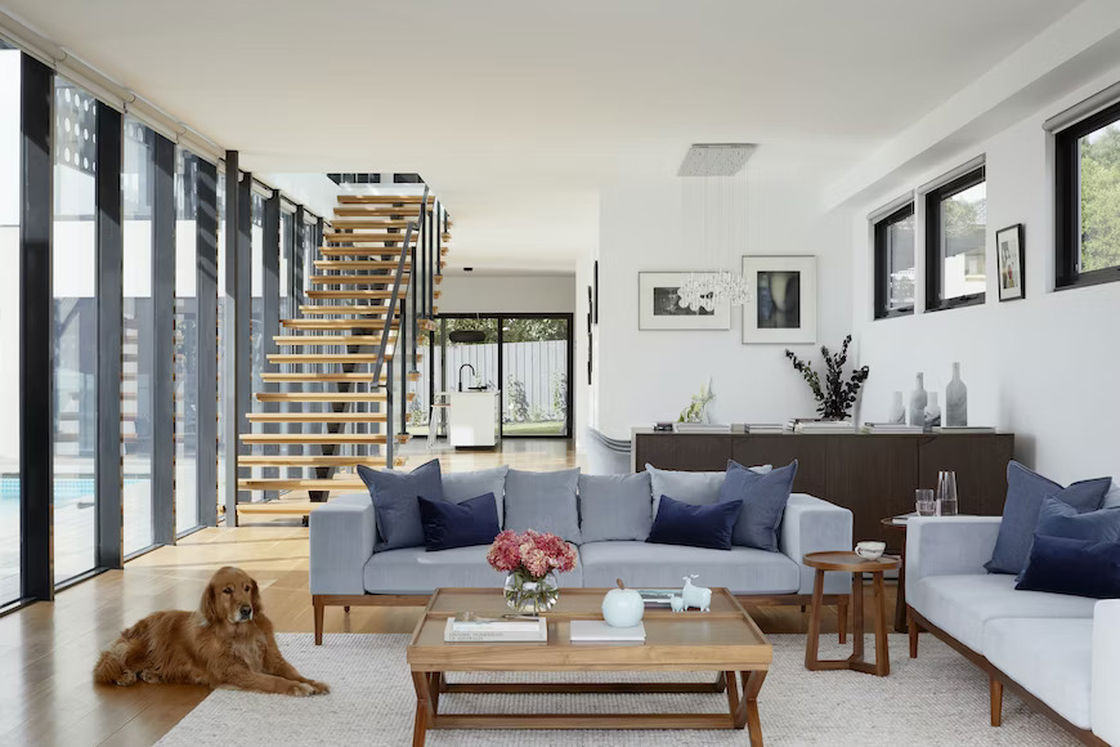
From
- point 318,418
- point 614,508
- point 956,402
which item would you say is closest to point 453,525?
point 614,508

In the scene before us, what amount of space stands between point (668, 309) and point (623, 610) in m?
5.76

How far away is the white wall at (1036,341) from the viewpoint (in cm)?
521

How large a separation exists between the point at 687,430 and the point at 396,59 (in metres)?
2.69

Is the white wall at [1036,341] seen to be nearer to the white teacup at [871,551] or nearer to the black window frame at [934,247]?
the black window frame at [934,247]

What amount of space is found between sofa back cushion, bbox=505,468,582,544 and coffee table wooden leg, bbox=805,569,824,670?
1.23m

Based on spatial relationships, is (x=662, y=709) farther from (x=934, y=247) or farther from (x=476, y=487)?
(x=934, y=247)

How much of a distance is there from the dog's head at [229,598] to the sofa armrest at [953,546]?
266 cm

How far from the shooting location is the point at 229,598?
391 centimetres

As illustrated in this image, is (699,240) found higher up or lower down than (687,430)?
higher up

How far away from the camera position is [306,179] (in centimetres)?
1050

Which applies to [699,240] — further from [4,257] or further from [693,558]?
[4,257]

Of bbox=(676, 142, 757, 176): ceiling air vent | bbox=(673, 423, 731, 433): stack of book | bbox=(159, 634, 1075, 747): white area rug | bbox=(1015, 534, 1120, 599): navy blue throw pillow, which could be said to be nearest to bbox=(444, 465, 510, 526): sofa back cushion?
bbox=(159, 634, 1075, 747): white area rug

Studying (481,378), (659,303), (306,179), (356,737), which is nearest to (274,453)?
(306,179)

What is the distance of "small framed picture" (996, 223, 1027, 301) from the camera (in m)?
6.00
